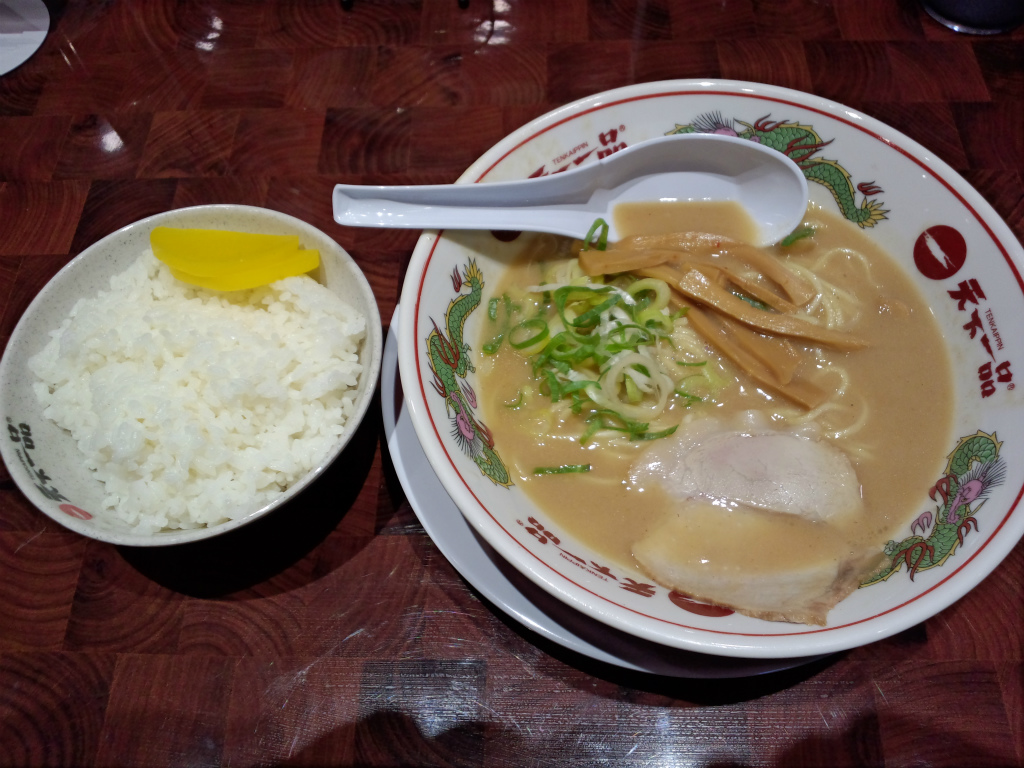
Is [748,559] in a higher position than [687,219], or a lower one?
lower

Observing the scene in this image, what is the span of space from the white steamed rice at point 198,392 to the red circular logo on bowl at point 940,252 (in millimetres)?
1445

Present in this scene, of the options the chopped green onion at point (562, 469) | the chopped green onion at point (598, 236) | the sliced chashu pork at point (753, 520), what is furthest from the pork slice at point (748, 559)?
the chopped green onion at point (598, 236)

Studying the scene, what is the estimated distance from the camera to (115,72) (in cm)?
231

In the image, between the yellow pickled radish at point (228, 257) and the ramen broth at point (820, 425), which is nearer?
the ramen broth at point (820, 425)

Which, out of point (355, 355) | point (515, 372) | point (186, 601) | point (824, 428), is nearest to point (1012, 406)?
point (824, 428)

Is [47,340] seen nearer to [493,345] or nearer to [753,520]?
[493,345]

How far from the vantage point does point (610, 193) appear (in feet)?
5.42

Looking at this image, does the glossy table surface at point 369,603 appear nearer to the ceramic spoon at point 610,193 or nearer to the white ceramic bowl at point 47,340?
the white ceramic bowl at point 47,340

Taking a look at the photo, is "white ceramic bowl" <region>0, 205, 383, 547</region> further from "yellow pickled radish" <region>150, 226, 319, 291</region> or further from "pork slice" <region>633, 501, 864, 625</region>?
"pork slice" <region>633, 501, 864, 625</region>

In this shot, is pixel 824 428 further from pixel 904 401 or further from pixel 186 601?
pixel 186 601

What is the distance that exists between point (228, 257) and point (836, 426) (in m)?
1.61

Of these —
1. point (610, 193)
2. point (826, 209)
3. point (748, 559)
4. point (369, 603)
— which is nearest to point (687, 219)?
point (610, 193)

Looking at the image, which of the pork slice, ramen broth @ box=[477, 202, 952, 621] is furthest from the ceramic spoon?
the pork slice

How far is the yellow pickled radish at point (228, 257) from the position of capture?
1.61 meters
